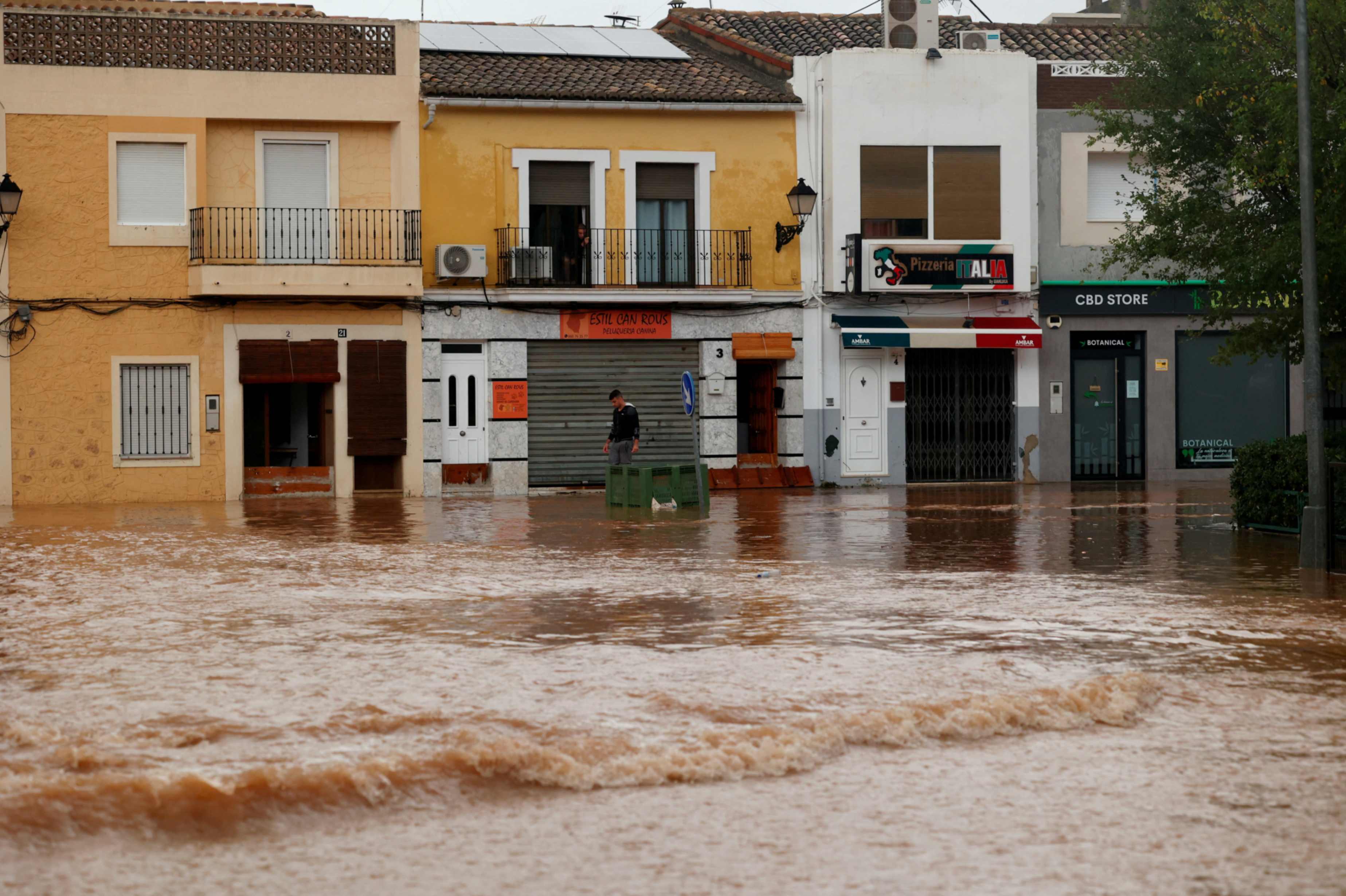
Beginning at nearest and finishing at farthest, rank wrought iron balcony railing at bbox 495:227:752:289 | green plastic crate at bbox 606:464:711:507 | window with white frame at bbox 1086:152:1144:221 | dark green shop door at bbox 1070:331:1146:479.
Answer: green plastic crate at bbox 606:464:711:507
wrought iron balcony railing at bbox 495:227:752:289
window with white frame at bbox 1086:152:1144:221
dark green shop door at bbox 1070:331:1146:479

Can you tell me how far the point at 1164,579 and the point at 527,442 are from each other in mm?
15789

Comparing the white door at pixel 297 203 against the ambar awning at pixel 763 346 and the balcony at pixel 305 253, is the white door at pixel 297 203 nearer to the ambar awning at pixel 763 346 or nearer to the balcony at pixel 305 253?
the balcony at pixel 305 253

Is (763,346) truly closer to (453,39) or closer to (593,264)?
(593,264)

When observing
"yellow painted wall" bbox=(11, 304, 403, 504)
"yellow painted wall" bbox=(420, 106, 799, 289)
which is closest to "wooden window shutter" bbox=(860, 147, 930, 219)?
"yellow painted wall" bbox=(420, 106, 799, 289)

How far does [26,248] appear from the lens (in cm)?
2503

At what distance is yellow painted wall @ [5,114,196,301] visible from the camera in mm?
24969

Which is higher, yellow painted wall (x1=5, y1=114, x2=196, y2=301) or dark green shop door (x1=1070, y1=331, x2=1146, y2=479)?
yellow painted wall (x1=5, y1=114, x2=196, y2=301)

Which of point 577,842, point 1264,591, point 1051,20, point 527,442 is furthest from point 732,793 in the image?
point 1051,20

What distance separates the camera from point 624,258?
A: 27.2 m

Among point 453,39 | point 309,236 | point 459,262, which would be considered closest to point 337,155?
point 309,236

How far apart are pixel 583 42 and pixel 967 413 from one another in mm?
9471

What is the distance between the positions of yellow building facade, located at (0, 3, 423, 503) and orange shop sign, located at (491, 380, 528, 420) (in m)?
1.27

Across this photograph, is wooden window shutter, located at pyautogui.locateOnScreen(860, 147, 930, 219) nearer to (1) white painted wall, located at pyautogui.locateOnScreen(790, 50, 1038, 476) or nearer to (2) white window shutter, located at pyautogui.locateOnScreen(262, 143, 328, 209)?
(1) white painted wall, located at pyautogui.locateOnScreen(790, 50, 1038, 476)

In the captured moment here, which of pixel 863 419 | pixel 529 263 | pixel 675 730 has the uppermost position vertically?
pixel 529 263
